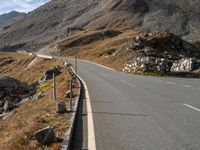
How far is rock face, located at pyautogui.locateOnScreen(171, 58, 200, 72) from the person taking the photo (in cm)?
4041

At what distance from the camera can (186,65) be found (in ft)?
135

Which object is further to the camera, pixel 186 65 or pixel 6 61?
pixel 6 61

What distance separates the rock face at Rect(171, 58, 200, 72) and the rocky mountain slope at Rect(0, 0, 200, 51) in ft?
256

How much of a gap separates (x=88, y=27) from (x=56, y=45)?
1577 inches

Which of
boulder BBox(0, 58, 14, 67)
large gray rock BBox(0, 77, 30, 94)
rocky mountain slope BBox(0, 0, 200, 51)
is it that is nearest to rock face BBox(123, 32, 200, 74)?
large gray rock BBox(0, 77, 30, 94)

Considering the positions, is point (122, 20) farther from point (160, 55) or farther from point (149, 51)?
point (160, 55)

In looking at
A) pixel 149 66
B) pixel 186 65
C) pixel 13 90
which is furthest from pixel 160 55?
pixel 13 90

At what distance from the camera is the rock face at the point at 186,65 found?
4041 cm

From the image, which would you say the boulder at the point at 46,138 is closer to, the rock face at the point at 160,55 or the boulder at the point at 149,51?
the rock face at the point at 160,55

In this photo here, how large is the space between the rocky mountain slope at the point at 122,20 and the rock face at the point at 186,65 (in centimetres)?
7791

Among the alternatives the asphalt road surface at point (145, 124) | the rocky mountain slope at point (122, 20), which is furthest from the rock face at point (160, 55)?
the rocky mountain slope at point (122, 20)

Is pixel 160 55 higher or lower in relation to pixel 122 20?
lower

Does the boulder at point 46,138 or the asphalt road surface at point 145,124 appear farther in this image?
the boulder at point 46,138

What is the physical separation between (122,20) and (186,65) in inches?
4738
